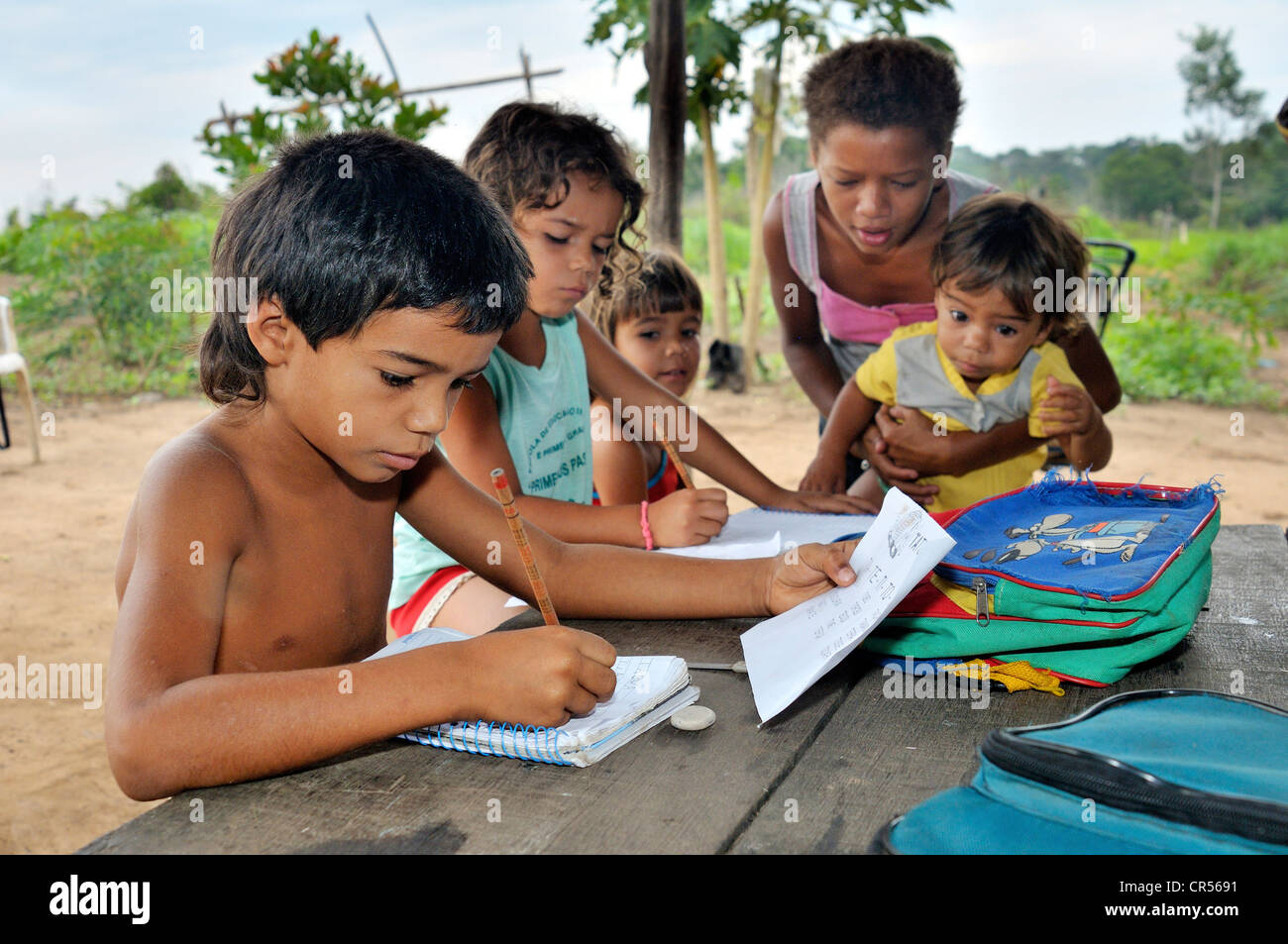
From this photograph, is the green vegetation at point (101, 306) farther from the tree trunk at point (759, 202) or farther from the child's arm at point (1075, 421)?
the child's arm at point (1075, 421)

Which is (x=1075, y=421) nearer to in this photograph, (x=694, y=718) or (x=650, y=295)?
(x=650, y=295)

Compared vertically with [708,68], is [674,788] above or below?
below

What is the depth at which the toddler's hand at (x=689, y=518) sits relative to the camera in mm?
1788

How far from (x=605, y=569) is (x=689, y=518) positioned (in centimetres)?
36

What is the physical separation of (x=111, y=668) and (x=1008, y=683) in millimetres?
929

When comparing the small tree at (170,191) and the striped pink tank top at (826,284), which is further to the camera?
the small tree at (170,191)

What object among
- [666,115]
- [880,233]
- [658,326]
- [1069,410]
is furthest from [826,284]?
[666,115]

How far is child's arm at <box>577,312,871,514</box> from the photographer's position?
2107mm

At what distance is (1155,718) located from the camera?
35.1 inches

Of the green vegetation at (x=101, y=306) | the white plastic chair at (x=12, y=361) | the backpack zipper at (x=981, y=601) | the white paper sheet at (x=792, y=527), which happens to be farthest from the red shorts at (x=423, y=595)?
the green vegetation at (x=101, y=306)

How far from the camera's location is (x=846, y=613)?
1164 mm

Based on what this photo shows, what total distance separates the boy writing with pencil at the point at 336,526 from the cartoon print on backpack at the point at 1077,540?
0.66 feet
